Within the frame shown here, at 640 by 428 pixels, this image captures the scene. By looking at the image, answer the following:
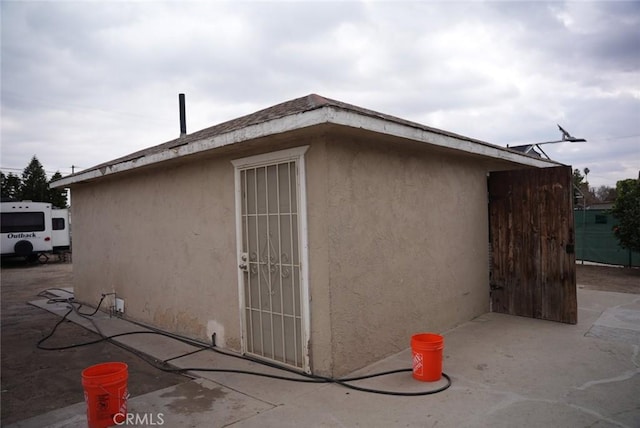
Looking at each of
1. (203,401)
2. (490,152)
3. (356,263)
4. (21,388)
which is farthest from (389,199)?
(21,388)

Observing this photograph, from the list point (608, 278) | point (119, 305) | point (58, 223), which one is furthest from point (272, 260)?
point (58, 223)

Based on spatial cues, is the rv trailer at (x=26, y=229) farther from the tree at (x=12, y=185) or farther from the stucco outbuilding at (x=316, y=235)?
the tree at (x=12, y=185)

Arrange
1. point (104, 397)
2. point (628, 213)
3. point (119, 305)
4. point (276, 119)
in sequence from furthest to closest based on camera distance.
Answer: point (628, 213) → point (119, 305) → point (276, 119) → point (104, 397)

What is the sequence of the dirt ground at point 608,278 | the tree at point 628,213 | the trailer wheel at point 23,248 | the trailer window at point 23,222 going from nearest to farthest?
the dirt ground at point 608,278
the tree at point 628,213
the trailer window at point 23,222
the trailer wheel at point 23,248

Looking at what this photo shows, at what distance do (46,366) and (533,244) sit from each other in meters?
6.94

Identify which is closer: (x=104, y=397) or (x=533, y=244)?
(x=104, y=397)

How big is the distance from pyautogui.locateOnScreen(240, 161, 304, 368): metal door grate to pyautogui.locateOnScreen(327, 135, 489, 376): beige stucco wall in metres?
0.50

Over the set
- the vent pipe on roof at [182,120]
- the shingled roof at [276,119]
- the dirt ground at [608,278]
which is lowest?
the dirt ground at [608,278]

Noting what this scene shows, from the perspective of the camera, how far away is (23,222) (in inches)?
722

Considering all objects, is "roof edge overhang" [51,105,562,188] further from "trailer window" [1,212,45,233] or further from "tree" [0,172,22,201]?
"tree" [0,172,22,201]

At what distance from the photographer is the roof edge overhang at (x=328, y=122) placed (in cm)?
360

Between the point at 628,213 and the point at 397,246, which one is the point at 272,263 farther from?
the point at 628,213

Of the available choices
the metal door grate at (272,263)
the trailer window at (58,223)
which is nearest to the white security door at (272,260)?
the metal door grate at (272,263)

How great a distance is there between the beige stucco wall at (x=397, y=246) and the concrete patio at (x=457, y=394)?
15.8 inches
